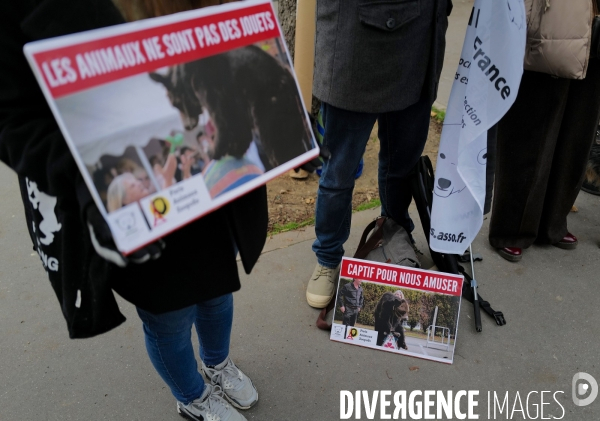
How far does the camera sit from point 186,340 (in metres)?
1.67

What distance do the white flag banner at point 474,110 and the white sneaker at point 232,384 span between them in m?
1.08

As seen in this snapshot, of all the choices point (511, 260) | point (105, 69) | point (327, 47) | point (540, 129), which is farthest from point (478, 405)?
point (105, 69)

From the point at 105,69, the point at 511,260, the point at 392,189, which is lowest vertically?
the point at 511,260

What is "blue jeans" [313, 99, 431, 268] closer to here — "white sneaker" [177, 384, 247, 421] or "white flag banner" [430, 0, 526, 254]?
"white flag banner" [430, 0, 526, 254]

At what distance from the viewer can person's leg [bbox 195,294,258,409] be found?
1812 millimetres

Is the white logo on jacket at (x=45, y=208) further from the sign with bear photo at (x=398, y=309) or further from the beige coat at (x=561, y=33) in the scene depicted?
the beige coat at (x=561, y=33)

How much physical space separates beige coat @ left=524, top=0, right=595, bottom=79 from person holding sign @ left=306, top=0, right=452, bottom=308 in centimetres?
43

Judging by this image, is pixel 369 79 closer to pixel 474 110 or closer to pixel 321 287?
pixel 474 110

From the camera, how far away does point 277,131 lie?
1.24 meters

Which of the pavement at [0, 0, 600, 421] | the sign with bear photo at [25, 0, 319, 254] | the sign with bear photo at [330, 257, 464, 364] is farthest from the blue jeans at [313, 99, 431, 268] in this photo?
the sign with bear photo at [25, 0, 319, 254]

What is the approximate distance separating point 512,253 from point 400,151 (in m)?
1.02

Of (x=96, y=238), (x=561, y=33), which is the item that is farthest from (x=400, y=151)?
(x=96, y=238)

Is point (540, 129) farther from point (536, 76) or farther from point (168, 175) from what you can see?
point (168, 175)

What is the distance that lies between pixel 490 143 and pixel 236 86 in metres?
1.57
